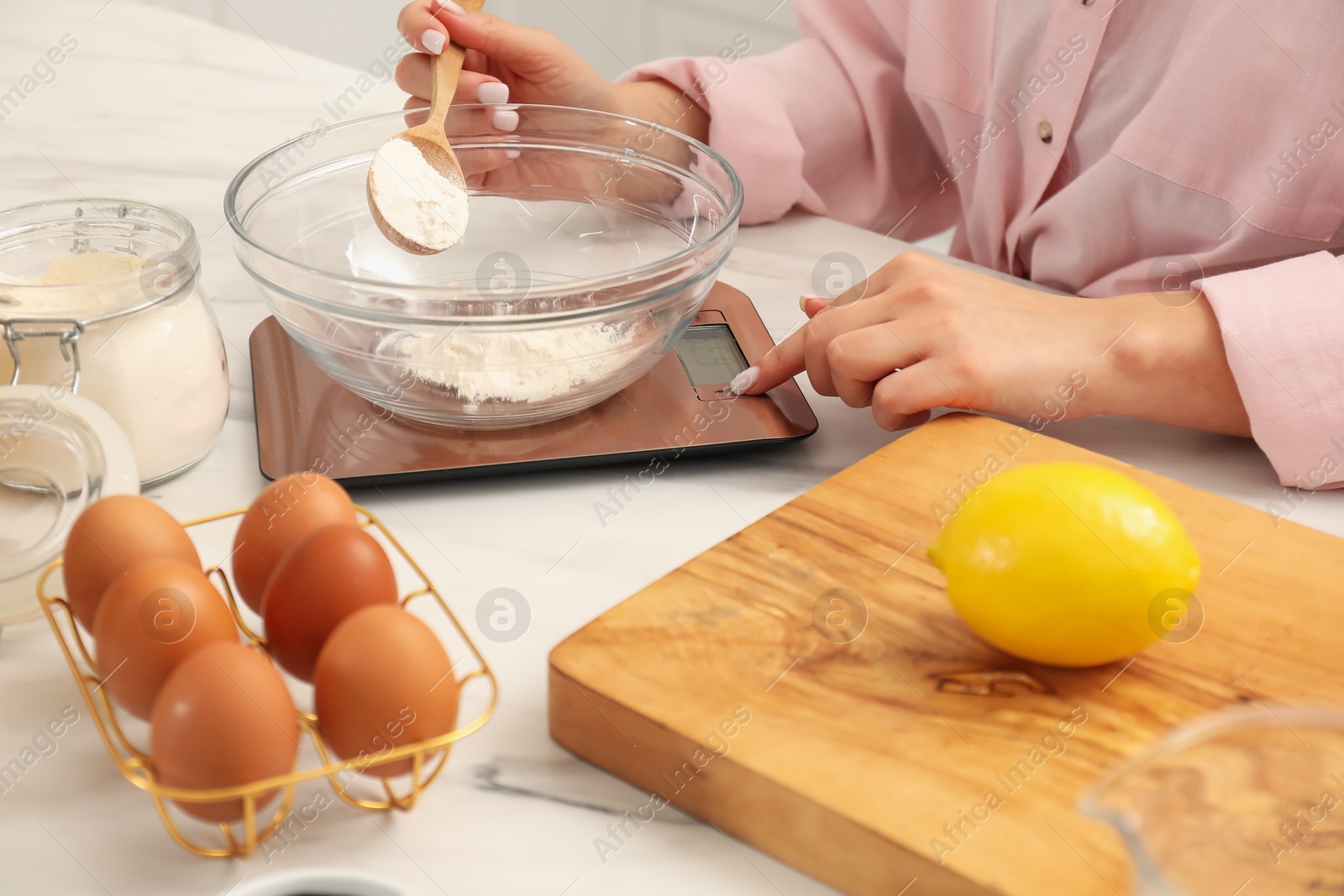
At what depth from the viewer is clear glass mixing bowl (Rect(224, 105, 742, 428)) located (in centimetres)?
78

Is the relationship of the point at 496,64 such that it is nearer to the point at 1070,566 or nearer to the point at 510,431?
the point at 510,431

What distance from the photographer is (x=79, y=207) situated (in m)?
0.83

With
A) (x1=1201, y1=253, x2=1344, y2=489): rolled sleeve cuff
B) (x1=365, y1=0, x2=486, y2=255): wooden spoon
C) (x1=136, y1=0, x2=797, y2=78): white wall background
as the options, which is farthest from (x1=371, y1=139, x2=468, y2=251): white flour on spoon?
(x1=136, y1=0, x2=797, y2=78): white wall background

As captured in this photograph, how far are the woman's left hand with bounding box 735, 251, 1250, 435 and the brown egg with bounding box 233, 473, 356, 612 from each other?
42cm

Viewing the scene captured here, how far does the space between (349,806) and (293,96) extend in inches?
47.4

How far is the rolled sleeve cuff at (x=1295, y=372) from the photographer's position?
0.82m

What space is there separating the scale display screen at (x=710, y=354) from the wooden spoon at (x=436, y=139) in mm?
Answer: 225

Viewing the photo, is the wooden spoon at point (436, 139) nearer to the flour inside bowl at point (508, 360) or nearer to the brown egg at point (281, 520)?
the flour inside bowl at point (508, 360)

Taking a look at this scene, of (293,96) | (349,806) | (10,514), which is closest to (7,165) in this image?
(293,96)

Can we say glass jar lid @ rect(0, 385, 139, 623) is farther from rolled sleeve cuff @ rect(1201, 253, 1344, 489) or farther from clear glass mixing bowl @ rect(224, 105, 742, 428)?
rolled sleeve cuff @ rect(1201, 253, 1344, 489)

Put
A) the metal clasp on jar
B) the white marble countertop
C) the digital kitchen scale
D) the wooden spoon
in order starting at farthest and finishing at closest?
the wooden spoon
the digital kitchen scale
the metal clasp on jar
the white marble countertop

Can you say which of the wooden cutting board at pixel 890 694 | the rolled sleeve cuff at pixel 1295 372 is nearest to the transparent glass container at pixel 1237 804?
the wooden cutting board at pixel 890 694

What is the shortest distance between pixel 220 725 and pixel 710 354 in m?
0.57

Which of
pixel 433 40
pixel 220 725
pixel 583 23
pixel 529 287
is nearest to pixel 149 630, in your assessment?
pixel 220 725
